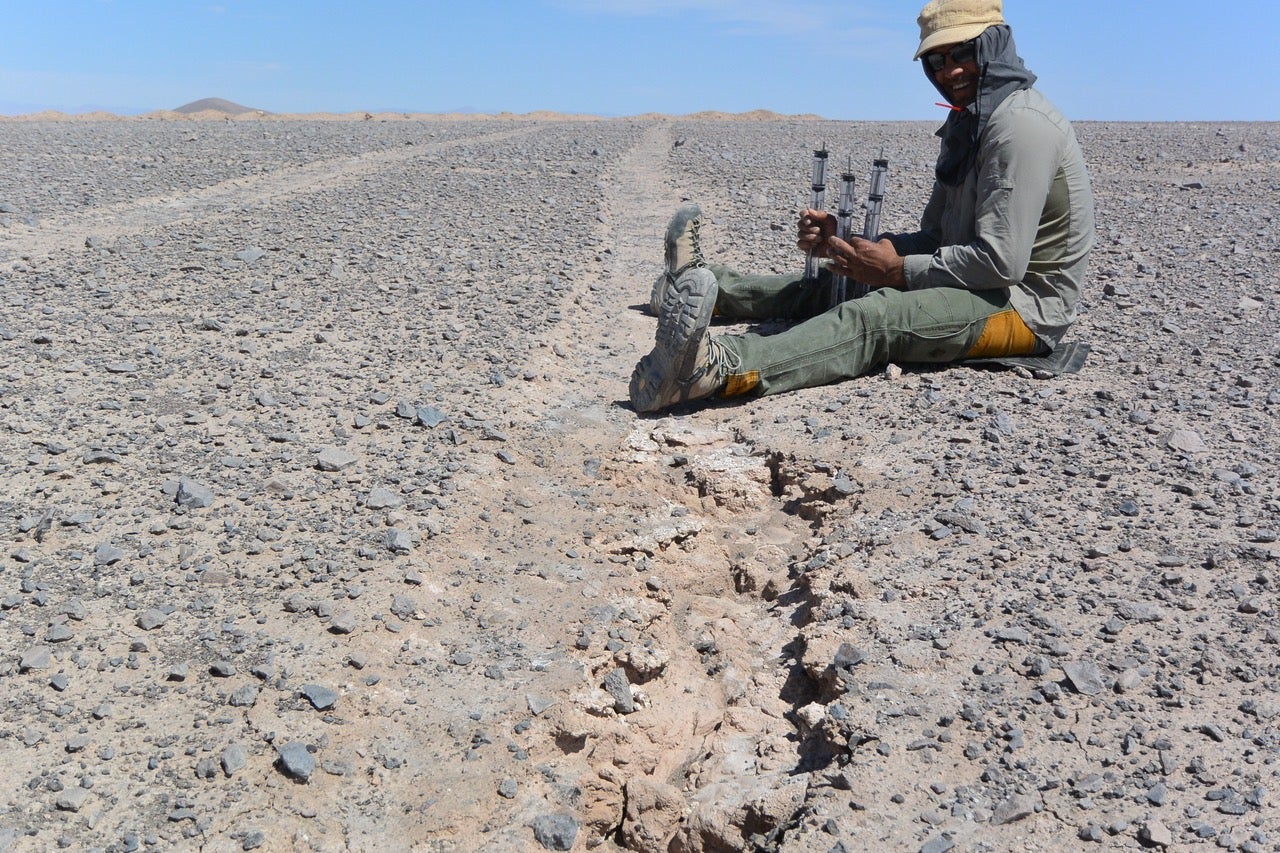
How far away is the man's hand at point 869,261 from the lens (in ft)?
17.5

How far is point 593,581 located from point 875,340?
2203 mm

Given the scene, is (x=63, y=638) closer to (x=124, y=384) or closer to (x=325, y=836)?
(x=325, y=836)

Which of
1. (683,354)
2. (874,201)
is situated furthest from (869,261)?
(683,354)

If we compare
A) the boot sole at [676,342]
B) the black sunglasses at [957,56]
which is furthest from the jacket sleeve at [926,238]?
the boot sole at [676,342]

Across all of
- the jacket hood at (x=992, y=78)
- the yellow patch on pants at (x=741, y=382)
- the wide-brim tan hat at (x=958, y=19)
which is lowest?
the yellow patch on pants at (x=741, y=382)

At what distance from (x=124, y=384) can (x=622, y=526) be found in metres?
2.76

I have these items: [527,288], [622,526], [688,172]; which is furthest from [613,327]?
[688,172]

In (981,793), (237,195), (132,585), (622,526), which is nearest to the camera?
(981,793)

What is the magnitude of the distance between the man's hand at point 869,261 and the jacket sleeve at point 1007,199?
0.86 feet

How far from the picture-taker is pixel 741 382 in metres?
5.28

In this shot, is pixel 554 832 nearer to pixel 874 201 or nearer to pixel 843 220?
pixel 874 201

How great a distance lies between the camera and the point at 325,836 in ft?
8.99

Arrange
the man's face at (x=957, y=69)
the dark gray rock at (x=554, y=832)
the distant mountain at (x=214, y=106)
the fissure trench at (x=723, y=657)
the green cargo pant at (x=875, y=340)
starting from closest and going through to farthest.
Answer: the dark gray rock at (x=554, y=832) < the fissure trench at (x=723, y=657) < the man's face at (x=957, y=69) < the green cargo pant at (x=875, y=340) < the distant mountain at (x=214, y=106)

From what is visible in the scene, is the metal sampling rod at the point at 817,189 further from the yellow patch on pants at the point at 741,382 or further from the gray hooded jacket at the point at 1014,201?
the yellow patch on pants at the point at 741,382
